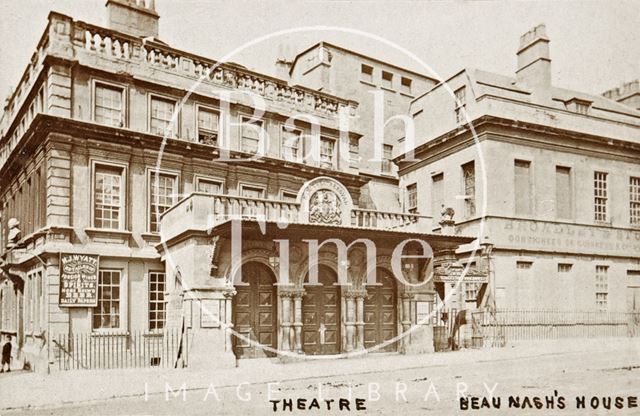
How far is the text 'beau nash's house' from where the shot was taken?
18.2 meters

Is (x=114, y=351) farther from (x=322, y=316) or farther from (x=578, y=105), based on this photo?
(x=578, y=105)

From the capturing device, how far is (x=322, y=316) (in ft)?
64.6

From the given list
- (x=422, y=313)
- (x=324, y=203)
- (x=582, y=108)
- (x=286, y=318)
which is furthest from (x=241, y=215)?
(x=582, y=108)

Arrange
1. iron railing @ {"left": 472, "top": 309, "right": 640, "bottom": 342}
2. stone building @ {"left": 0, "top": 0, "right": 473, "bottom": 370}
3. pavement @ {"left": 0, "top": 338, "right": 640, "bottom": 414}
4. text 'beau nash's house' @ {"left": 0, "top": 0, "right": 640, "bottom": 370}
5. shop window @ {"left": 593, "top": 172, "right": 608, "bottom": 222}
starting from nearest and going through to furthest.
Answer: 1. pavement @ {"left": 0, "top": 338, "right": 640, "bottom": 414}
2. stone building @ {"left": 0, "top": 0, "right": 473, "bottom": 370}
3. text 'beau nash's house' @ {"left": 0, "top": 0, "right": 640, "bottom": 370}
4. iron railing @ {"left": 472, "top": 309, "right": 640, "bottom": 342}
5. shop window @ {"left": 593, "top": 172, "right": 608, "bottom": 222}

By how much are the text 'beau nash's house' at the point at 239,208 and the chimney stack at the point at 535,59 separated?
0.13 m

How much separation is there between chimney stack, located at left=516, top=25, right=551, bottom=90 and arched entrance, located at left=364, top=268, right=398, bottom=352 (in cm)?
1191

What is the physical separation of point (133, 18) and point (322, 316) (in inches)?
482

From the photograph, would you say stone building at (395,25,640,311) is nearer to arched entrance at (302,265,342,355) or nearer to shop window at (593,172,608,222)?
shop window at (593,172,608,222)

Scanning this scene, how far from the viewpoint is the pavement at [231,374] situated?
1270 cm

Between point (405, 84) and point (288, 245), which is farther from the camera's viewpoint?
point (405, 84)

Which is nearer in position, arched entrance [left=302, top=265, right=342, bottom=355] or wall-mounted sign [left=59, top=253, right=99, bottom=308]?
wall-mounted sign [left=59, top=253, right=99, bottom=308]

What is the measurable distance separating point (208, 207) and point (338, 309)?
18.0 ft

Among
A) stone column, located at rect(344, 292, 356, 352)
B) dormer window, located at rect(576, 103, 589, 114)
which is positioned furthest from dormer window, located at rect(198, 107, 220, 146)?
dormer window, located at rect(576, 103, 589, 114)

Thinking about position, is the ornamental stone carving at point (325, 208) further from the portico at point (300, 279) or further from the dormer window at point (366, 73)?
the dormer window at point (366, 73)
